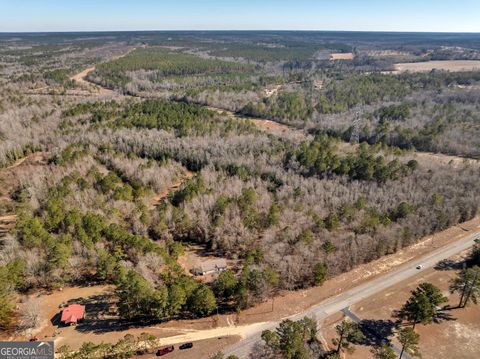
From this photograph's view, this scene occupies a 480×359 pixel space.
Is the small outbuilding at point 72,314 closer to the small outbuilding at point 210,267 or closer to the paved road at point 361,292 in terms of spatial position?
the small outbuilding at point 210,267

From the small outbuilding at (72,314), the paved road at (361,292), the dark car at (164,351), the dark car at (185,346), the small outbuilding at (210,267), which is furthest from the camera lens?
the small outbuilding at (210,267)

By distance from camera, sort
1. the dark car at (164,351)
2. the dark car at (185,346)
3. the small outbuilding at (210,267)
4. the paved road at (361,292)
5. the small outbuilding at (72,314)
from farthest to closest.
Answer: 1. the small outbuilding at (210,267)
2. the small outbuilding at (72,314)
3. the paved road at (361,292)
4. the dark car at (185,346)
5. the dark car at (164,351)

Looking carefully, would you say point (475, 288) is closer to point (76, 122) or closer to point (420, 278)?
point (420, 278)

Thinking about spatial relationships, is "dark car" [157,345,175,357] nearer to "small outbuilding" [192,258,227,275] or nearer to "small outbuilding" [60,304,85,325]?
"small outbuilding" [60,304,85,325]

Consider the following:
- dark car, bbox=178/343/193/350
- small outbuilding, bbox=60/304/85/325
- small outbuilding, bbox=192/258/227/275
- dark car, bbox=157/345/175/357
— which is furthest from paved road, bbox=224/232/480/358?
small outbuilding, bbox=60/304/85/325

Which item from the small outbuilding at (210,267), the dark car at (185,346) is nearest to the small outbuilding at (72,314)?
the dark car at (185,346)

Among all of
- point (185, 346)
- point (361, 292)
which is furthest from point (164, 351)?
point (361, 292)
